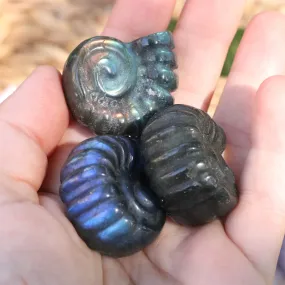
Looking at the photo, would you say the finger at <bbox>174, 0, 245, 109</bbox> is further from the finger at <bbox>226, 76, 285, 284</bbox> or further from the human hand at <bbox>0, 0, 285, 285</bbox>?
the finger at <bbox>226, 76, 285, 284</bbox>

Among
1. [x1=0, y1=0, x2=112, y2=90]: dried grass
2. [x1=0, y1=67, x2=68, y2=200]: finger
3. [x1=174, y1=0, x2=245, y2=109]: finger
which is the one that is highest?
[x1=174, y1=0, x2=245, y2=109]: finger

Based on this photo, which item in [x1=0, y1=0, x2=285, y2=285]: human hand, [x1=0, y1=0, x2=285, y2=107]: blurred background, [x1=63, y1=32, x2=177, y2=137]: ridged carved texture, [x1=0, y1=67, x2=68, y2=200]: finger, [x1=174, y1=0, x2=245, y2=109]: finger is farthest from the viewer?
[x1=0, y1=0, x2=285, y2=107]: blurred background

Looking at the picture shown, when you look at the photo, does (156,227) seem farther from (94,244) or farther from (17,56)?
(17,56)

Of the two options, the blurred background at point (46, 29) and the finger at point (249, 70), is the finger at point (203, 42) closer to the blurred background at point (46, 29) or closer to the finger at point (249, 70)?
the finger at point (249, 70)

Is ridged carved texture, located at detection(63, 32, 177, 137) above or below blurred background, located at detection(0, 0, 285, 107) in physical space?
above

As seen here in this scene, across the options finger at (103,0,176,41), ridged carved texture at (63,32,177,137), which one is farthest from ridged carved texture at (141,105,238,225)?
finger at (103,0,176,41)

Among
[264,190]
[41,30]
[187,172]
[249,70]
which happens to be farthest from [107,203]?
[41,30]
